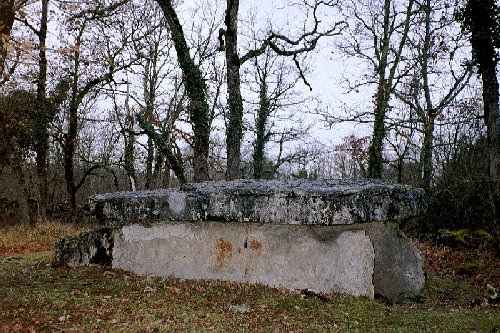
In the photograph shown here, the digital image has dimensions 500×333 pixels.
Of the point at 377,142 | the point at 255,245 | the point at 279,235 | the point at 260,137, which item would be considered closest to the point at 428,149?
the point at 377,142

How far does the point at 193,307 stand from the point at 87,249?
2.35 meters

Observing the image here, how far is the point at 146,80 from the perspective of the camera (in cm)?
2320

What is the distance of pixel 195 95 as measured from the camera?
13938 mm

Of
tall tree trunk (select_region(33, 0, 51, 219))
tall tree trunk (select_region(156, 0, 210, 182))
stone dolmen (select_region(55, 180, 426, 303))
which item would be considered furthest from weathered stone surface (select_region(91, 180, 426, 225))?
tall tree trunk (select_region(33, 0, 51, 219))

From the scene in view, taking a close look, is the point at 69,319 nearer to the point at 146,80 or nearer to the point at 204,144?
the point at 204,144

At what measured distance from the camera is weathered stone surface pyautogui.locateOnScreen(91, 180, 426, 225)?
5.51 meters

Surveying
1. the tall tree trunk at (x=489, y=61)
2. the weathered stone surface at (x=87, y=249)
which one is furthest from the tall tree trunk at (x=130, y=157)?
the weathered stone surface at (x=87, y=249)

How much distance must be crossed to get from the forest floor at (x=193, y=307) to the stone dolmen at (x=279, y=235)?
0.26m

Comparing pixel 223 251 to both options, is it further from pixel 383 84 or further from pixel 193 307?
pixel 383 84

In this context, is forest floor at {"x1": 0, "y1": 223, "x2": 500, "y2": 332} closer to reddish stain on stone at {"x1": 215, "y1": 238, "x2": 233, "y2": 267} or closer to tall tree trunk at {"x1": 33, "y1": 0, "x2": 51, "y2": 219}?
reddish stain on stone at {"x1": 215, "y1": 238, "x2": 233, "y2": 267}

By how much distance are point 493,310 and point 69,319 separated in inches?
165

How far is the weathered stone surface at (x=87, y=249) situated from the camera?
6422mm

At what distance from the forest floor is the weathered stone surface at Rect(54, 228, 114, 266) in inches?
8.0

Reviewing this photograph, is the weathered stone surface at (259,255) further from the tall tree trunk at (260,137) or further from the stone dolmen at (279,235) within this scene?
the tall tree trunk at (260,137)
